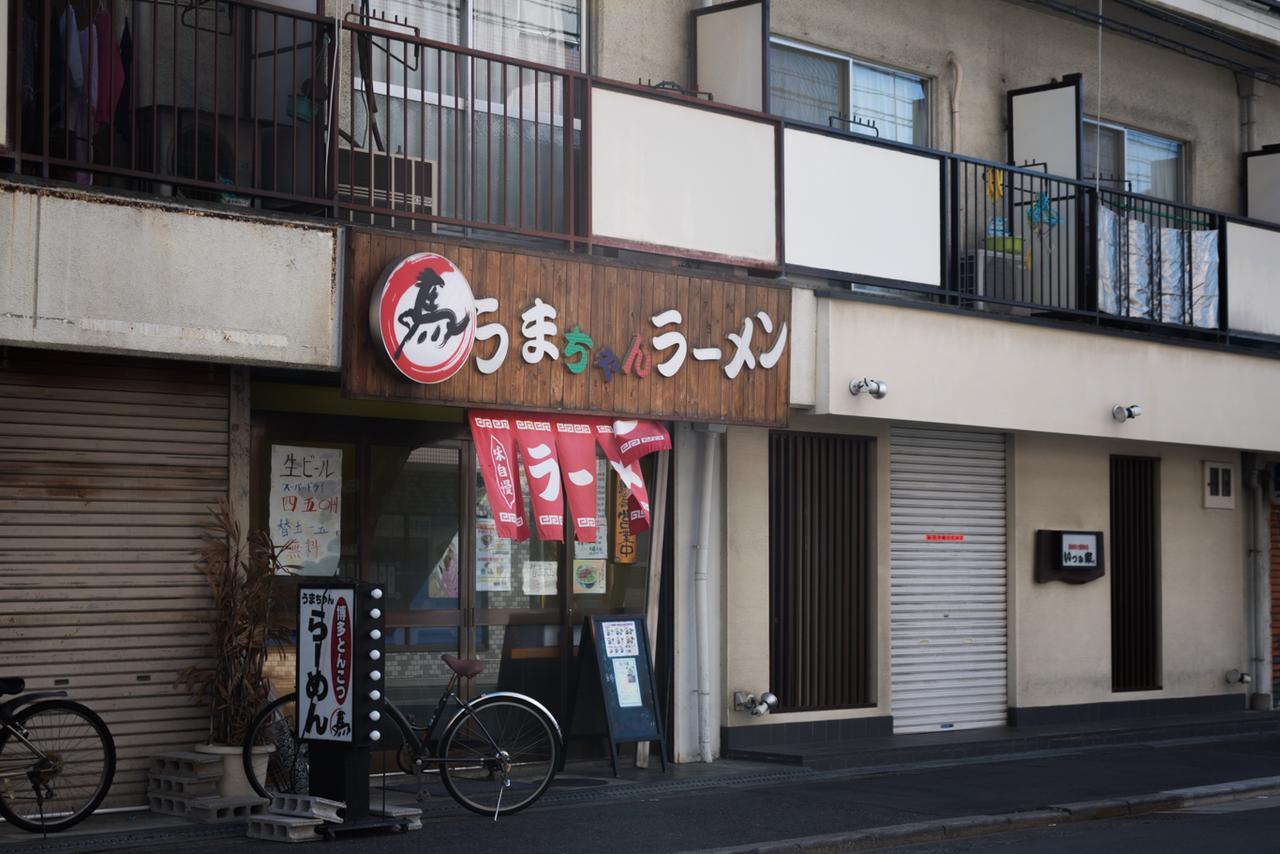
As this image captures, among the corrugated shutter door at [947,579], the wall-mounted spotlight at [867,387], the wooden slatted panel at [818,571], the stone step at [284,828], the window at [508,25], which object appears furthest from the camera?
the corrugated shutter door at [947,579]

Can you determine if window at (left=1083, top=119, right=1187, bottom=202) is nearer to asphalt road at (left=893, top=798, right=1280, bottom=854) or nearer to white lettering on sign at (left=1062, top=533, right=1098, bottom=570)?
white lettering on sign at (left=1062, top=533, right=1098, bottom=570)

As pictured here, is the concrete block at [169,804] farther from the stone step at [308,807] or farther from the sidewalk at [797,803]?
the stone step at [308,807]

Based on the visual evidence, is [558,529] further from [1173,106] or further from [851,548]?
[1173,106]

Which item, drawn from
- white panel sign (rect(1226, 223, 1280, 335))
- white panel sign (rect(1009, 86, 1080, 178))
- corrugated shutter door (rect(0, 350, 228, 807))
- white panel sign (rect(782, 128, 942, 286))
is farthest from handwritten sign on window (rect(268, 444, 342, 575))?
white panel sign (rect(1226, 223, 1280, 335))

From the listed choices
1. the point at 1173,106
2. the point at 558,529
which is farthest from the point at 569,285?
the point at 1173,106

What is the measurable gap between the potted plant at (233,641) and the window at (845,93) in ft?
22.4

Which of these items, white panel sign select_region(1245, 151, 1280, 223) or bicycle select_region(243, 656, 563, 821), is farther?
white panel sign select_region(1245, 151, 1280, 223)

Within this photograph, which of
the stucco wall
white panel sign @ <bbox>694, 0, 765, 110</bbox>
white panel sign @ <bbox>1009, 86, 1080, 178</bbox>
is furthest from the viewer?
the stucco wall

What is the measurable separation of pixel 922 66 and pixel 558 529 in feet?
23.4

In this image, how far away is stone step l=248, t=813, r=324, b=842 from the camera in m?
9.79

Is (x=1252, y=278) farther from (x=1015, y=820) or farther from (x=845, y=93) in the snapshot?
(x=1015, y=820)

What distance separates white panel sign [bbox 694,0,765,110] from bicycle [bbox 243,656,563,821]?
5648 millimetres

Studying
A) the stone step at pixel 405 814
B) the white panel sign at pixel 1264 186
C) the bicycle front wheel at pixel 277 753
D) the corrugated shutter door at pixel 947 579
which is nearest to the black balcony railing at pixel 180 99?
the bicycle front wheel at pixel 277 753

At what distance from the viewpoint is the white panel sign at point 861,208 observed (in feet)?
45.8
